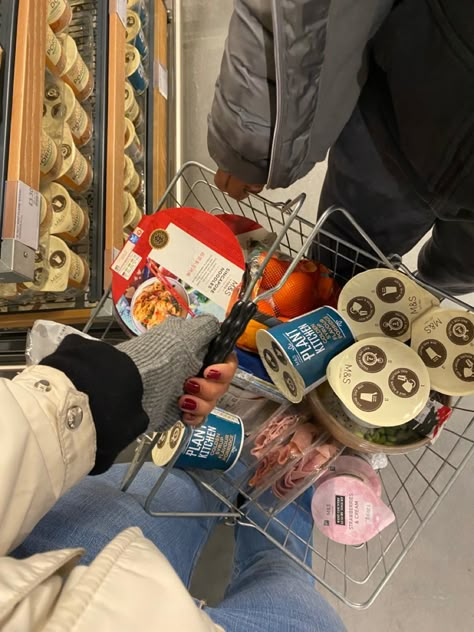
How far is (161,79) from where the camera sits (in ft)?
5.82

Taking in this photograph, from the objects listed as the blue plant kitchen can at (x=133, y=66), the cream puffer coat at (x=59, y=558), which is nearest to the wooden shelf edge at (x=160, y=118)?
the blue plant kitchen can at (x=133, y=66)

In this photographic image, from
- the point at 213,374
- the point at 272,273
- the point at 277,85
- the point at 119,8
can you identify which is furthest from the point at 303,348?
the point at 119,8

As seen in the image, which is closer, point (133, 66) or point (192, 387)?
point (192, 387)

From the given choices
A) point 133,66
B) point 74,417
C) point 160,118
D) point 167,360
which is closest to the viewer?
point 74,417

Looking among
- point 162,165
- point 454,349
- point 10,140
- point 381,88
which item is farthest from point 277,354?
point 162,165

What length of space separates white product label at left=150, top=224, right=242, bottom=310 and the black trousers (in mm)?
202

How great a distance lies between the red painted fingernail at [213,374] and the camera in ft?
2.06

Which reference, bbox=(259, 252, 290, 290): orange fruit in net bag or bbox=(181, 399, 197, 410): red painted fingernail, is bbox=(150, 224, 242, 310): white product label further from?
bbox=(181, 399, 197, 410): red painted fingernail

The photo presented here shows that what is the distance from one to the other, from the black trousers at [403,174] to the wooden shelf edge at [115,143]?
55 centimetres

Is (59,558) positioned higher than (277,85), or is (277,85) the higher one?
(277,85)

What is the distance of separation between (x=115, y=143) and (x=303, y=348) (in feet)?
3.10

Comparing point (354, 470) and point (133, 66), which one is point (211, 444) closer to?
point (354, 470)

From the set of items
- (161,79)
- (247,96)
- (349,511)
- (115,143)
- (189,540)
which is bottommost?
(189,540)

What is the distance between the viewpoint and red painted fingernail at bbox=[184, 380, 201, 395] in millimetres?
636
